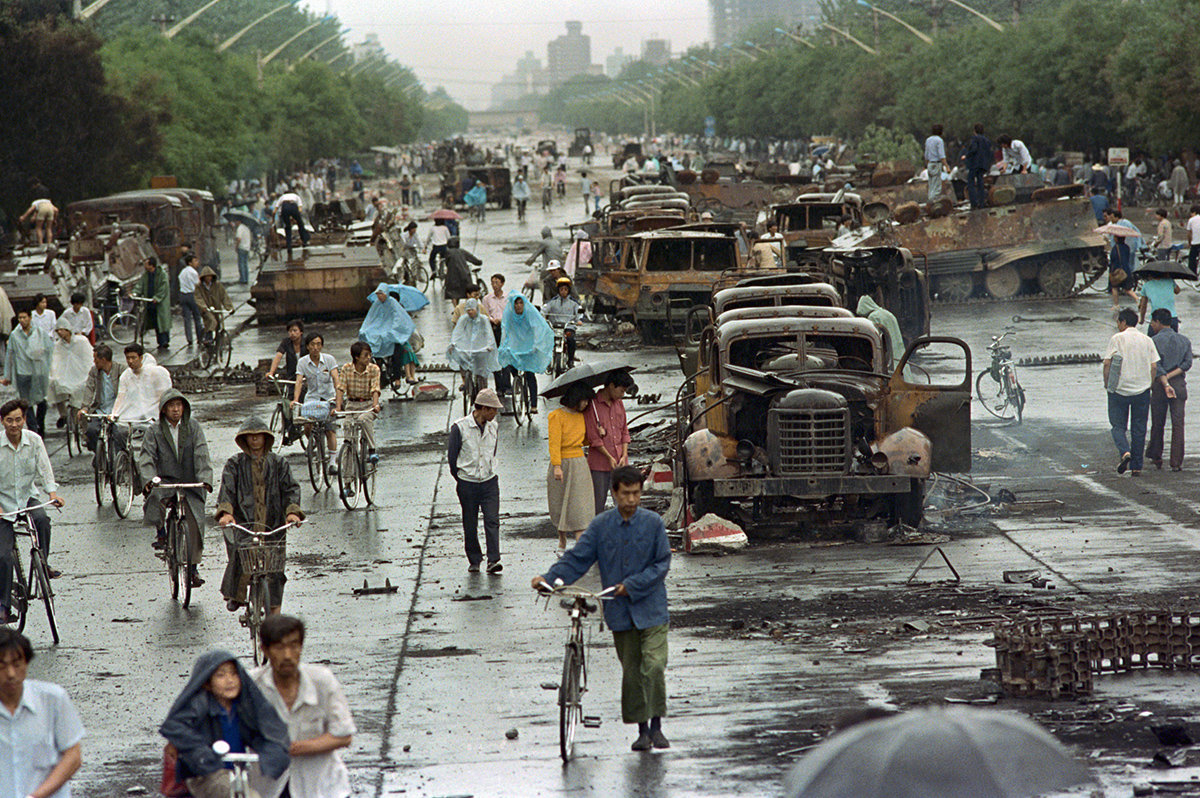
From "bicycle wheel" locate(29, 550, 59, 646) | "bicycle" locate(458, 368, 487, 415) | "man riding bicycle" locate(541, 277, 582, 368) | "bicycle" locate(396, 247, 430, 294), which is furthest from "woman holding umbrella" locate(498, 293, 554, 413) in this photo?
"bicycle" locate(396, 247, 430, 294)

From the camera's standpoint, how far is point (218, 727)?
608cm

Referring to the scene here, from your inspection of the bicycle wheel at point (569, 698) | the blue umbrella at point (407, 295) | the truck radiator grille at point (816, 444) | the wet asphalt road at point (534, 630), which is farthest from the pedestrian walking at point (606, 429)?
the blue umbrella at point (407, 295)

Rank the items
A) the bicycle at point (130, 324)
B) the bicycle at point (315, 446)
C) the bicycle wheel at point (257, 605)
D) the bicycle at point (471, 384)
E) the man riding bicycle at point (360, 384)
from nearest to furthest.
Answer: the bicycle wheel at point (257, 605) < the man riding bicycle at point (360, 384) < the bicycle at point (315, 446) < the bicycle at point (471, 384) < the bicycle at point (130, 324)

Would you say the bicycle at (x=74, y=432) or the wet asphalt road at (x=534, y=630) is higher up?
the bicycle at (x=74, y=432)

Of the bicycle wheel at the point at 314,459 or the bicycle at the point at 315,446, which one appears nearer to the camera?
the bicycle at the point at 315,446

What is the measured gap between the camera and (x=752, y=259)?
95.0 ft

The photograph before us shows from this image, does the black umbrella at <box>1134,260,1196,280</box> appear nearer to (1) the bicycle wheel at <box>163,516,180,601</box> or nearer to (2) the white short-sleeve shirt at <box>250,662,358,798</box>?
(1) the bicycle wheel at <box>163,516,180,601</box>

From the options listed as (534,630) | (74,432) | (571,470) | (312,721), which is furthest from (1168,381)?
(74,432)

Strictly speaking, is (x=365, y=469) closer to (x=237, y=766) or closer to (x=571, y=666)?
(x=571, y=666)

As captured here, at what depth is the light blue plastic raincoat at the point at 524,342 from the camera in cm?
2011

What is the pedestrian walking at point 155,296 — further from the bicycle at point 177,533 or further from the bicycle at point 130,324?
the bicycle at point 177,533

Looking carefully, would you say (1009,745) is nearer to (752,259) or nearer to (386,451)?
(386,451)

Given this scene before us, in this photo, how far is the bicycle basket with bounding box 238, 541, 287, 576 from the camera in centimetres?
1045

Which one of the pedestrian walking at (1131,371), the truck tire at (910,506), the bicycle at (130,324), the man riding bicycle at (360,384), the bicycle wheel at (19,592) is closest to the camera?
the bicycle wheel at (19,592)
